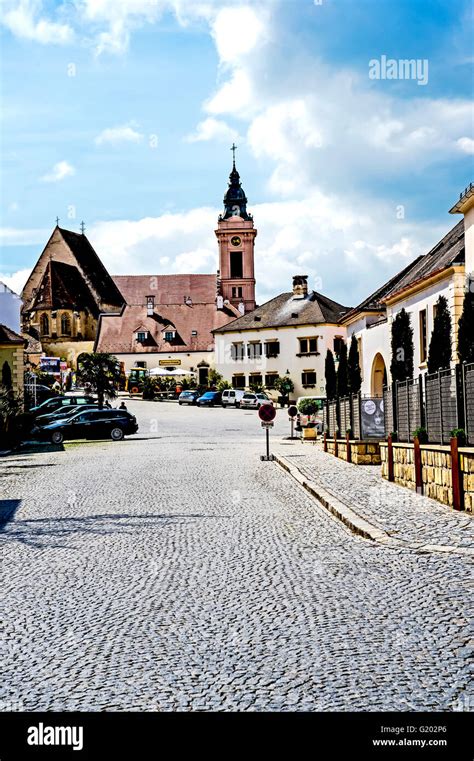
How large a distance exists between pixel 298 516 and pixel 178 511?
6.12 feet

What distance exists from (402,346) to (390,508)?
1595cm

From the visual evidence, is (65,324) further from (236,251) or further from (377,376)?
(377,376)

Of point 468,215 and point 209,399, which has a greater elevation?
point 468,215

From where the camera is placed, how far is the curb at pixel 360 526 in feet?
36.1

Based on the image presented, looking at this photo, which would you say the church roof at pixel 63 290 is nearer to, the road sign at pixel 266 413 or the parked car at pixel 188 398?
the parked car at pixel 188 398

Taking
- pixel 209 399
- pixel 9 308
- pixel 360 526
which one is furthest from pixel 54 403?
pixel 360 526

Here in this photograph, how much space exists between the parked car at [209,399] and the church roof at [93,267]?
51.7 metres

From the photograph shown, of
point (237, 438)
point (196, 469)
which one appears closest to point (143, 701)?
Result: point (196, 469)

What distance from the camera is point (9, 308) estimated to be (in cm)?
7188

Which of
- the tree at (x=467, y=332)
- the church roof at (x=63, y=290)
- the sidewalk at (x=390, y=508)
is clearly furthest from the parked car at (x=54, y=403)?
the church roof at (x=63, y=290)

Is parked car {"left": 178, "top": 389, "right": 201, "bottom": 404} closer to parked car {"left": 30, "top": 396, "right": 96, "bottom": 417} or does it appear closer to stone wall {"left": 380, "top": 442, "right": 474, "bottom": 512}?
parked car {"left": 30, "top": 396, "right": 96, "bottom": 417}

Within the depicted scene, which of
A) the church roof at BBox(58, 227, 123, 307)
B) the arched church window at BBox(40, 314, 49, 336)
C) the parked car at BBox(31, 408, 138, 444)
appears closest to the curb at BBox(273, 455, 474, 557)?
the parked car at BBox(31, 408, 138, 444)

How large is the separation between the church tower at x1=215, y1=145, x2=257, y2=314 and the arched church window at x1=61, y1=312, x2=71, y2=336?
22.2 metres
